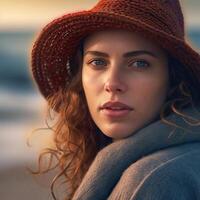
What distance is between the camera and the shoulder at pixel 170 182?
1963 millimetres

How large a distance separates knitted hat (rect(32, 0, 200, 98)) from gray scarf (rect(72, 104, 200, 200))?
0.64ft

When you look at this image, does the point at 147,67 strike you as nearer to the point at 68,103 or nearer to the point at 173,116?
the point at 173,116

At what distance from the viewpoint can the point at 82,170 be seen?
2.74 m

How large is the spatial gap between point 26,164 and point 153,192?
5.15 metres

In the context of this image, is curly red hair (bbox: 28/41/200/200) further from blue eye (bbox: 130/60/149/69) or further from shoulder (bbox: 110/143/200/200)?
shoulder (bbox: 110/143/200/200)

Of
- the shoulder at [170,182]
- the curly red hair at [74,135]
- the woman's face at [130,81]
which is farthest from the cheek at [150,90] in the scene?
the curly red hair at [74,135]

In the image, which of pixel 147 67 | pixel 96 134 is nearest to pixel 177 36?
pixel 147 67

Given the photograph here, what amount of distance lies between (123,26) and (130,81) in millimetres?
162

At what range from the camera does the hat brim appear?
2.17 metres

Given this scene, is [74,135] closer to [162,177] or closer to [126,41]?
[126,41]

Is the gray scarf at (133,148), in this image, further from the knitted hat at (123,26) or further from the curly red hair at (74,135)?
the curly red hair at (74,135)

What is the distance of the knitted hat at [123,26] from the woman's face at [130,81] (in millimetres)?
48

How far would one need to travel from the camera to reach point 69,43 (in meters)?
2.52

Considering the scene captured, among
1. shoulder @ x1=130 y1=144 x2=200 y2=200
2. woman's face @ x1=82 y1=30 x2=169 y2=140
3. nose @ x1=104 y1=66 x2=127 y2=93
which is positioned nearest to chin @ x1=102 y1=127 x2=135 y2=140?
woman's face @ x1=82 y1=30 x2=169 y2=140
